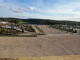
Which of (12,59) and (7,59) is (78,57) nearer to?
(12,59)

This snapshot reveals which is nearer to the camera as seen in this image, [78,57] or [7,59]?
[7,59]

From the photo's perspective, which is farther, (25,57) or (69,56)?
(69,56)

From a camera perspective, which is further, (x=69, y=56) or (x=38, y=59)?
(x=69, y=56)

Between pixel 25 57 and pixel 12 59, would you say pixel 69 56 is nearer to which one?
pixel 25 57

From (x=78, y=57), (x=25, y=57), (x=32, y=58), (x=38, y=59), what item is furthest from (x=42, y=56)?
(x=78, y=57)

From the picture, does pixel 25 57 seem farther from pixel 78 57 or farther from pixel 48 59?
pixel 78 57

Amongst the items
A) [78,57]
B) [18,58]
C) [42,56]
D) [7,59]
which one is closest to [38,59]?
[42,56]

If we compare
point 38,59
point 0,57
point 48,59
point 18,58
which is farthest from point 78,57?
point 0,57
